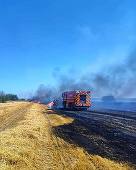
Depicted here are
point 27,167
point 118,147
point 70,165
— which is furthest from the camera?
point 118,147

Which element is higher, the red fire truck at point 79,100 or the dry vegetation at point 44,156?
the red fire truck at point 79,100

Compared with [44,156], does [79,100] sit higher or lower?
higher

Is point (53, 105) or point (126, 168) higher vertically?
point (53, 105)

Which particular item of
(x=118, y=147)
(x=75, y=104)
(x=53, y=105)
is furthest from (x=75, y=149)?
(x=53, y=105)

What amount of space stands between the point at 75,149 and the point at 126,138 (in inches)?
289

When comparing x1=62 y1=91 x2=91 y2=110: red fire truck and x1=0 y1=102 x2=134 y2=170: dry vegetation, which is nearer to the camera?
x1=0 y1=102 x2=134 y2=170: dry vegetation

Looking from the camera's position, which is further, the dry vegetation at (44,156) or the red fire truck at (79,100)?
the red fire truck at (79,100)

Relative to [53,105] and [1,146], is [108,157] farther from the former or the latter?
[53,105]

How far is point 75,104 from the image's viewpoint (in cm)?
7800

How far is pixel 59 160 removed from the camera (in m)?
18.2

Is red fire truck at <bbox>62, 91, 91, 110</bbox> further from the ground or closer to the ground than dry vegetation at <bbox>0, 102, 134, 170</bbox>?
further from the ground

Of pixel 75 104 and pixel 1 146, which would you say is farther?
pixel 75 104

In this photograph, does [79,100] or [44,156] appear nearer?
[44,156]

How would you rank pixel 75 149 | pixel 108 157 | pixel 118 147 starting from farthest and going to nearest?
pixel 118 147, pixel 75 149, pixel 108 157
